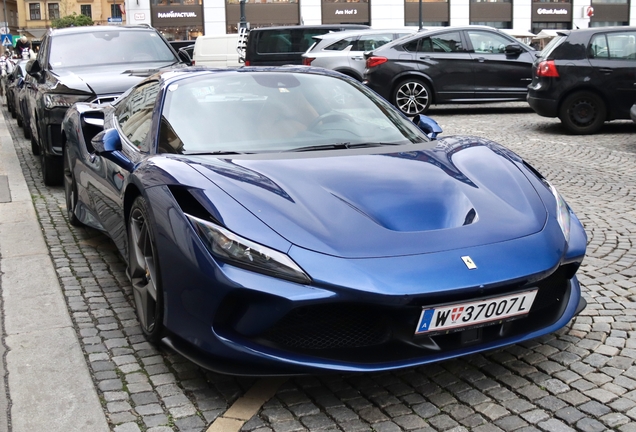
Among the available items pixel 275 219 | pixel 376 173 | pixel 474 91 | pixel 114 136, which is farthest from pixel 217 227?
pixel 474 91

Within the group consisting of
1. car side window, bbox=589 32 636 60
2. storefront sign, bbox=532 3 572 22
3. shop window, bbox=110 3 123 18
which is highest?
shop window, bbox=110 3 123 18

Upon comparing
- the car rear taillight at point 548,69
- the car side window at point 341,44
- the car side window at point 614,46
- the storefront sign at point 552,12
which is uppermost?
the storefront sign at point 552,12

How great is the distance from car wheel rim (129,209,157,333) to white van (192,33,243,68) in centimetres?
2013

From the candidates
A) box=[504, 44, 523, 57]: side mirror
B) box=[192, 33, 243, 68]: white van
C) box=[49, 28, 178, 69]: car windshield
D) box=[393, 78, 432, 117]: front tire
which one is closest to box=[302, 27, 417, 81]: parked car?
box=[393, 78, 432, 117]: front tire

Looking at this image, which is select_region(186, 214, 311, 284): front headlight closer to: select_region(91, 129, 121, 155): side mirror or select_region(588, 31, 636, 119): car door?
select_region(91, 129, 121, 155): side mirror

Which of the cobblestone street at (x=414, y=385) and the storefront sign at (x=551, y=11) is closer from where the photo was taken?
the cobblestone street at (x=414, y=385)

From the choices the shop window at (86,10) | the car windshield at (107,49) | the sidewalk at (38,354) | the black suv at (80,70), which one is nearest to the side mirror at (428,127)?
the sidewalk at (38,354)

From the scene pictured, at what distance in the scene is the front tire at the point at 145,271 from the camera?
3423 millimetres

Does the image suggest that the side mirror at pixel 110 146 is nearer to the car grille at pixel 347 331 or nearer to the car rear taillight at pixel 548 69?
the car grille at pixel 347 331

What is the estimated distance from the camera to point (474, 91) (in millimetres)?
14586

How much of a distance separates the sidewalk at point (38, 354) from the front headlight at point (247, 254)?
0.75 m

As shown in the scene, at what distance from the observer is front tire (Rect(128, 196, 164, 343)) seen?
11.2 feet

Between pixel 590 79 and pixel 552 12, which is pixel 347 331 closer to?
pixel 590 79

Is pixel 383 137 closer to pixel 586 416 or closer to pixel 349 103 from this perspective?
pixel 349 103
